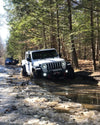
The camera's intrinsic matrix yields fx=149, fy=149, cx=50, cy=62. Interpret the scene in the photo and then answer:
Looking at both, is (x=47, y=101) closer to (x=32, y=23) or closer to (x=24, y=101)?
(x=24, y=101)

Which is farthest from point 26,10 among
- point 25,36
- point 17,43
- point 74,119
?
point 17,43

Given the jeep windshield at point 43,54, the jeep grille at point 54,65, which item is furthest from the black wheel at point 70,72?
the jeep windshield at point 43,54

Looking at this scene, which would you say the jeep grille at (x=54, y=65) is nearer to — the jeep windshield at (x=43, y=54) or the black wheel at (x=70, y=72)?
the black wheel at (x=70, y=72)

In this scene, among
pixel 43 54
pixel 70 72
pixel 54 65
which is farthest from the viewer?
pixel 43 54

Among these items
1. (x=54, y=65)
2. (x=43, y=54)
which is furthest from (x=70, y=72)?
(x=43, y=54)

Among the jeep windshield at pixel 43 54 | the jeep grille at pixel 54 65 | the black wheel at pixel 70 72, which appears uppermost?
the jeep windshield at pixel 43 54

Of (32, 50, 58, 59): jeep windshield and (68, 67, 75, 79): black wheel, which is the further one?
(32, 50, 58, 59): jeep windshield

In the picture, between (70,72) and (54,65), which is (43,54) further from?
(70,72)

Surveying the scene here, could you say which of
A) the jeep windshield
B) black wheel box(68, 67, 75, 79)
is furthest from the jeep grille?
the jeep windshield

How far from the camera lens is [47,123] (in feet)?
10.4

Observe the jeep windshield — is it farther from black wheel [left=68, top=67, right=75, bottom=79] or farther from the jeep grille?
black wheel [left=68, top=67, right=75, bottom=79]

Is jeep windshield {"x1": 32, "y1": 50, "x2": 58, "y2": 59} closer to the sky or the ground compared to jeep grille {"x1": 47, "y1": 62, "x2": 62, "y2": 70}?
closer to the sky

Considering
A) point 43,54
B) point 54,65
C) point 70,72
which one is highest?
point 43,54

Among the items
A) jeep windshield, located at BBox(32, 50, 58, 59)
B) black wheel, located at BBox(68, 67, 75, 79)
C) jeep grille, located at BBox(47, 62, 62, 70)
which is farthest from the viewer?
jeep windshield, located at BBox(32, 50, 58, 59)
